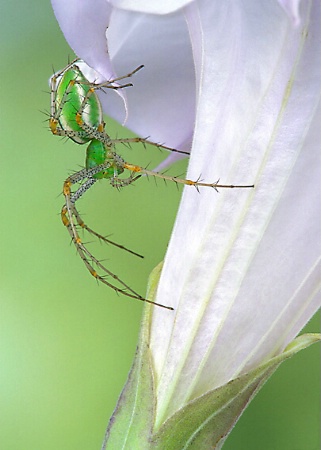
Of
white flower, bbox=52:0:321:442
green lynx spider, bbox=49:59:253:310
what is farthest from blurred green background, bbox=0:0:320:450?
white flower, bbox=52:0:321:442

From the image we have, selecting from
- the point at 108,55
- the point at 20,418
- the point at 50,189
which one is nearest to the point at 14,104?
the point at 50,189

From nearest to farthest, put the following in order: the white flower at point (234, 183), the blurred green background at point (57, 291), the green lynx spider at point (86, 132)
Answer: the white flower at point (234, 183) → the green lynx spider at point (86, 132) → the blurred green background at point (57, 291)

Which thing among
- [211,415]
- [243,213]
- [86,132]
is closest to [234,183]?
[243,213]

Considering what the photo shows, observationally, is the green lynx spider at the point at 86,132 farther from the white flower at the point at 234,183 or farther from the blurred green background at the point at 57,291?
the blurred green background at the point at 57,291

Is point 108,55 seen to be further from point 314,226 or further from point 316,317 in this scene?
point 316,317

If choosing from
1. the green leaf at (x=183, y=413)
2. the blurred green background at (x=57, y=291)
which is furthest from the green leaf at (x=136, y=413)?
the blurred green background at (x=57, y=291)

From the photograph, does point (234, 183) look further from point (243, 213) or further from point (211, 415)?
point (211, 415)
